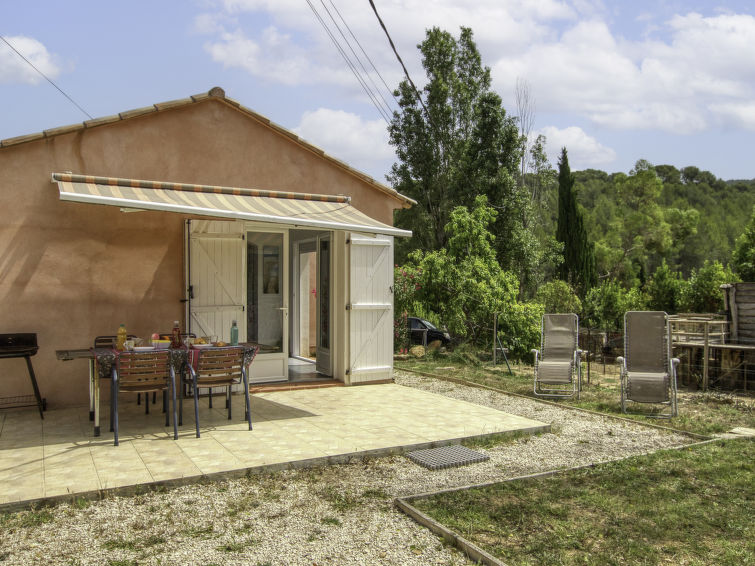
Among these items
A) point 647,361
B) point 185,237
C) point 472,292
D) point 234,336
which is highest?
point 185,237

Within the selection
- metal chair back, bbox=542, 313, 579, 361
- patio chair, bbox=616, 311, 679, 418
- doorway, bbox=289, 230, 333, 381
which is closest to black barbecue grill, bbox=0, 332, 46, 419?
doorway, bbox=289, 230, 333, 381

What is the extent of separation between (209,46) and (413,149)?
57.8 feet

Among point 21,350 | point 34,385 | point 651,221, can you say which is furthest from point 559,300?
point 651,221

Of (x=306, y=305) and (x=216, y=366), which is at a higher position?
(x=306, y=305)

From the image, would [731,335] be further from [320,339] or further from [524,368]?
[320,339]

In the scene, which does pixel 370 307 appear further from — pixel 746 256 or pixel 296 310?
pixel 746 256

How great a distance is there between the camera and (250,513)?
14.2ft

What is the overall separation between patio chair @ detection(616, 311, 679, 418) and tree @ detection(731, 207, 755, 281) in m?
10.1

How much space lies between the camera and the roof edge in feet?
24.1

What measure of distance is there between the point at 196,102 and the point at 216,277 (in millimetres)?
2483

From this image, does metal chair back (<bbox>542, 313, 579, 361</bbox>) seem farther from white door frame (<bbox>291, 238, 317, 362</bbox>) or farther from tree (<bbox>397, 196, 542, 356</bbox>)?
white door frame (<bbox>291, 238, 317, 362</bbox>)

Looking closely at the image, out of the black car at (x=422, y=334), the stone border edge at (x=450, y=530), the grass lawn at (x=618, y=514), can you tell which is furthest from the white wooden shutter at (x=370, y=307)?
the black car at (x=422, y=334)

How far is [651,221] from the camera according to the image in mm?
42062

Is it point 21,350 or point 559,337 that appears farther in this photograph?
point 559,337
